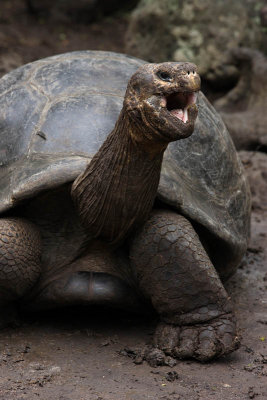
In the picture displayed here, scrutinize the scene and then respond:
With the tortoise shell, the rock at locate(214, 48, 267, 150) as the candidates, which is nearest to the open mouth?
the tortoise shell

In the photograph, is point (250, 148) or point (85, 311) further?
point (250, 148)

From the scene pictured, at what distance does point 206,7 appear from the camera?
349 inches

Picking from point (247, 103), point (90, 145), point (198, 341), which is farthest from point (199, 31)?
point (198, 341)

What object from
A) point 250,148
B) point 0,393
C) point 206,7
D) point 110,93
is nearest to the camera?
point 0,393

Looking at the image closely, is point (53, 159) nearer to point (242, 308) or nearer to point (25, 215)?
point (25, 215)

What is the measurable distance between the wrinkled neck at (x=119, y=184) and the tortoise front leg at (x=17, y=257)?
298 mm

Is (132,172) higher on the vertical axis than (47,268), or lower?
higher

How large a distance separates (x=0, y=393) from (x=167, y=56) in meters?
6.50

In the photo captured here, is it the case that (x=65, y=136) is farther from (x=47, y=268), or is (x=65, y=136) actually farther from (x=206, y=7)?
(x=206, y=7)

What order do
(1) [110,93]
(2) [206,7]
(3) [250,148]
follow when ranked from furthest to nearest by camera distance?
(2) [206,7] < (3) [250,148] < (1) [110,93]

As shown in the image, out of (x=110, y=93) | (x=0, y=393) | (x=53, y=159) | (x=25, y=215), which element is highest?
(x=110, y=93)

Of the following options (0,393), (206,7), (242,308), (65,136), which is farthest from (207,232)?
(206,7)

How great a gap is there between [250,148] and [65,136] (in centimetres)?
374

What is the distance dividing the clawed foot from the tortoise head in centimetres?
103
